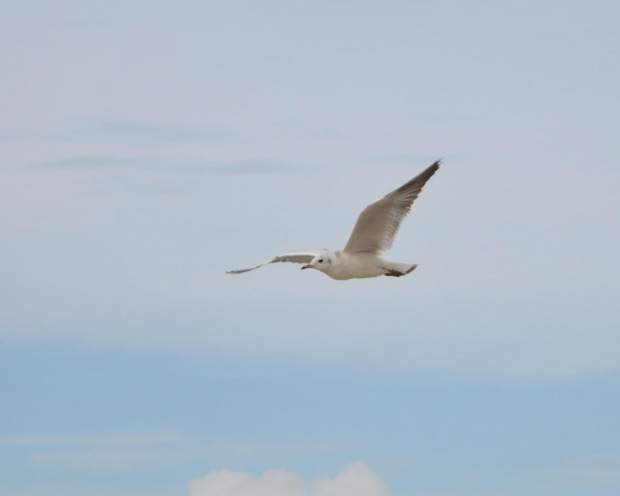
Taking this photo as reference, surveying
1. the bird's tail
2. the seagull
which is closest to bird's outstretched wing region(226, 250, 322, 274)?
the seagull

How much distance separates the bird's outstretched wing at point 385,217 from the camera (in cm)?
2925

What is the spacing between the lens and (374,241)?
2967 centimetres

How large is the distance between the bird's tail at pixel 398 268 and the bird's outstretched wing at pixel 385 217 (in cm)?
34

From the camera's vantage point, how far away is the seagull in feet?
96.2

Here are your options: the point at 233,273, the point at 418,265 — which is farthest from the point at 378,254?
the point at 233,273

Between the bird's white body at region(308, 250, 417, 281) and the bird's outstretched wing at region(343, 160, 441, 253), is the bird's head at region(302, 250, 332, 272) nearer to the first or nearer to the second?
the bird's white body at region(308, 250, 417, 281)

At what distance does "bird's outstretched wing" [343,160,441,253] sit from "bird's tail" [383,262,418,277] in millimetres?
342

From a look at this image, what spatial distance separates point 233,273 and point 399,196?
14.3 ft

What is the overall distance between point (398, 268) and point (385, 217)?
1.05m

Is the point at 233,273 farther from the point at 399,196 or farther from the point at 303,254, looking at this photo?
the point at 399,196

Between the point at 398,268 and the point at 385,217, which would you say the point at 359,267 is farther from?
the point at 385,217

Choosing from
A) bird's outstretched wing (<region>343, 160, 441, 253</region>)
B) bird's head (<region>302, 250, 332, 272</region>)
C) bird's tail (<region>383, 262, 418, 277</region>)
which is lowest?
bird's tail (<region>383, 262, 418, 277</region>)

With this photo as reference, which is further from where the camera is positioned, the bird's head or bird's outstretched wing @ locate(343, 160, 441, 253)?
the bird's head

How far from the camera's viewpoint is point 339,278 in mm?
29906
